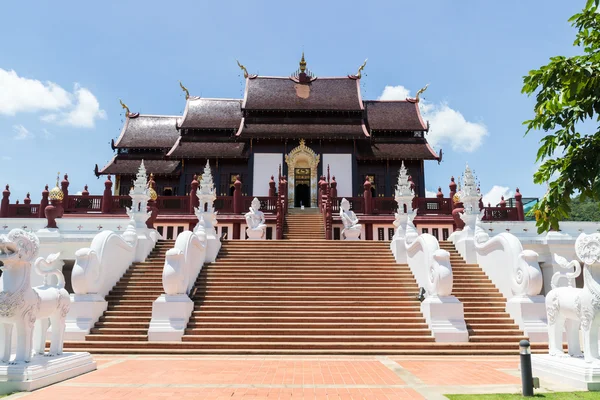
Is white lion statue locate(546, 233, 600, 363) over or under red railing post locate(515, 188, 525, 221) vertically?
under

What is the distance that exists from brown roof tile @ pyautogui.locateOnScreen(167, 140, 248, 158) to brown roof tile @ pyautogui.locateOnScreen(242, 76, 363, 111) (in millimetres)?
2671

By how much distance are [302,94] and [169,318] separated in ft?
77.2

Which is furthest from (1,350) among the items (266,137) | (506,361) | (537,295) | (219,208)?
(266,137)

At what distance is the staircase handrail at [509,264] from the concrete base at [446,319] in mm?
1496

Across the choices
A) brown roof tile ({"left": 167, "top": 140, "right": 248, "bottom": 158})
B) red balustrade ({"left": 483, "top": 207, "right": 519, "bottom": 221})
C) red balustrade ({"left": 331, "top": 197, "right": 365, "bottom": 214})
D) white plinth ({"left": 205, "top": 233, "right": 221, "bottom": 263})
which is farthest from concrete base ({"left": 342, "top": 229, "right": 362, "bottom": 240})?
brown roof tile ({"left": 167, "top": 140, "right": 248, "bottom": 158})

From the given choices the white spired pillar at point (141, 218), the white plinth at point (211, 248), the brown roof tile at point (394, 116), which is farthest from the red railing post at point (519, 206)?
the white spired pillar at point (141, 218)

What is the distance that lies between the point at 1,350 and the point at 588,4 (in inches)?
323

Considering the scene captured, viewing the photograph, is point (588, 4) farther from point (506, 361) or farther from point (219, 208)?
point (219, 208)

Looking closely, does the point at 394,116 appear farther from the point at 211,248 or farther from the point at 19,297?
the point at 19,297

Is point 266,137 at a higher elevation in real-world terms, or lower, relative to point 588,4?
higher

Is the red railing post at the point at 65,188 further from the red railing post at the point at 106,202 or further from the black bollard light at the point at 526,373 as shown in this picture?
the black bollard light at the point at 526,373

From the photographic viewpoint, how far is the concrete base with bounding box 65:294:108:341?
874 centimetres

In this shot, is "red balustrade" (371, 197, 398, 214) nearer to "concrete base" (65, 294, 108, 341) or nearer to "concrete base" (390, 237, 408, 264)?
"concrete base" (390, 237, 408, 264)

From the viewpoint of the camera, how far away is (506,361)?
24.7 feet
